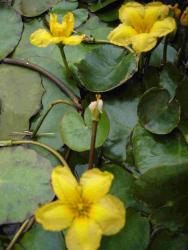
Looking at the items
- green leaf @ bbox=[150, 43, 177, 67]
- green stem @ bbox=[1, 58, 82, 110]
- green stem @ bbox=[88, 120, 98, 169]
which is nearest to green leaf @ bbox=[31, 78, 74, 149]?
green stem @ bbox=[1, 58, 82, 110]

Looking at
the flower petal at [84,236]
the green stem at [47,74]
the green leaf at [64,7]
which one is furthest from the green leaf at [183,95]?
the green leaf at [64,7]

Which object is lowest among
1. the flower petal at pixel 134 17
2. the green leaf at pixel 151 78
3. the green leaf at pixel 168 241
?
the green leaf at pixel 168 241

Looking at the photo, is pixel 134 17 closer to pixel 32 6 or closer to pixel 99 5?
pixel 99 5

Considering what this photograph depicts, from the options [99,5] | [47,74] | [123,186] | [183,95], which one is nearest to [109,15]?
[99,5]

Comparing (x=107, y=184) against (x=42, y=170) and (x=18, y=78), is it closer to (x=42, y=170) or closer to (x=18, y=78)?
(x=42, y=170)

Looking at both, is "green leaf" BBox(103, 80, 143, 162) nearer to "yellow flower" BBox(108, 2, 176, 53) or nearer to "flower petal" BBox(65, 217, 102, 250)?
"yellow flower" BBox(108, 2, 176, 53)

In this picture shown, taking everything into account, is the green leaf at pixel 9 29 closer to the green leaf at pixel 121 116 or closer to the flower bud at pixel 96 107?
the green leaf at pixel 121 116
